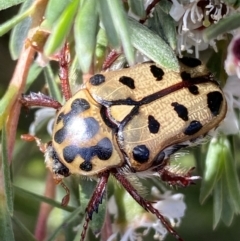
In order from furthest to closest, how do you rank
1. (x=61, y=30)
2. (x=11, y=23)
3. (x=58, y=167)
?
(x=58, y=167)
(x=11, y=23)
(x=61, y=30)

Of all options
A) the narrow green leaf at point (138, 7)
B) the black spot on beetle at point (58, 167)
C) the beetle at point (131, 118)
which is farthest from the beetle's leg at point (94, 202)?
the narrow green leaf at point (138, 7)

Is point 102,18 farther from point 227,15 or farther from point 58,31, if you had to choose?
point 227,15

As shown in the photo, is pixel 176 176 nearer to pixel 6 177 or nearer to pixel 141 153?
pixel 141 153

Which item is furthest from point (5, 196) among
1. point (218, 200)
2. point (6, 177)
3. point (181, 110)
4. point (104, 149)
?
point (218, 200)

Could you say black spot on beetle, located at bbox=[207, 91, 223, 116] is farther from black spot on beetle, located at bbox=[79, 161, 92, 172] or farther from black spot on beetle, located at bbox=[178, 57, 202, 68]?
black spot on beetle, located at bbox=[79, 161, 92, 172]

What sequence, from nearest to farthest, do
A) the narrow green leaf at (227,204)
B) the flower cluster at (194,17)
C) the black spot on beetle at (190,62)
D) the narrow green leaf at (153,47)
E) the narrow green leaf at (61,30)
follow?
1. the narrow green leaf at (61,30)
2. the narrow green leaf at (153,47)
3. the flower cluster at (194,17)
4. the black spot on beetle at (190,62)
5. the narrow green leaf at (227,204)

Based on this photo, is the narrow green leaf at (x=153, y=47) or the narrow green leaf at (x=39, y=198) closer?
the narrow green leaf at (x=153, y=47)

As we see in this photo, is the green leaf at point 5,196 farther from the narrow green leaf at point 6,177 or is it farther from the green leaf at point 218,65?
the green leaf at point 218,65
